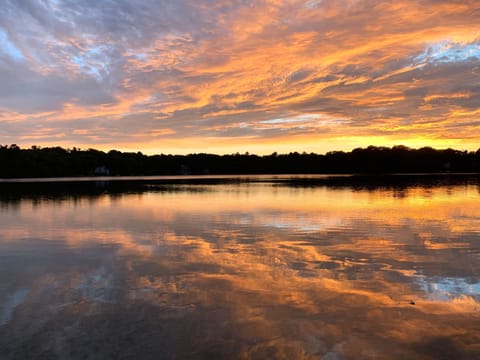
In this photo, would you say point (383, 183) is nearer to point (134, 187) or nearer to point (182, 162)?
point (134, 187)

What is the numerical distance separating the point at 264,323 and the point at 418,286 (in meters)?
4.15

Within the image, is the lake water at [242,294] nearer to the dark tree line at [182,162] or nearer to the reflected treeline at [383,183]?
the reflected treeline at [383,183]

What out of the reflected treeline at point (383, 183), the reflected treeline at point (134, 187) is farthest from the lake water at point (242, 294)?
the reflected treeline at point (383, 183)

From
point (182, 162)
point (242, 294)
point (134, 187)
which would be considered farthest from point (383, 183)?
point (182, 162)

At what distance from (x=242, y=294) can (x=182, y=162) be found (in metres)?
189

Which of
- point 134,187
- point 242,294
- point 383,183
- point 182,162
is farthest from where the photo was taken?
point 182,162

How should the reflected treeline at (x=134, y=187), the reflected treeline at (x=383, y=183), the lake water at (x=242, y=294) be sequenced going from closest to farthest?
the lake water at (x=242, y=294), the reflected treeline at (x=134, y=187), the reflected treeline at (x=383, y=183)

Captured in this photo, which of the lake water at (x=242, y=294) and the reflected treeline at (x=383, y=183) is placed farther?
the reflected treeline at (x=383, y=183)

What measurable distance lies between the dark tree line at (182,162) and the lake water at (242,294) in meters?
134

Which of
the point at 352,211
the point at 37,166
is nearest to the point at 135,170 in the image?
the point at 37,166

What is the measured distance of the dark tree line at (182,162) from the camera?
138 m

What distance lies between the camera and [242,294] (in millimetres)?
8883

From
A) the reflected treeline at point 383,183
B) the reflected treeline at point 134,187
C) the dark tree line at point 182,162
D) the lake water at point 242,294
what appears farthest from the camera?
the dark tree line at point 182,162

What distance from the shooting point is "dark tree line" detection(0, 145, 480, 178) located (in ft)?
454
